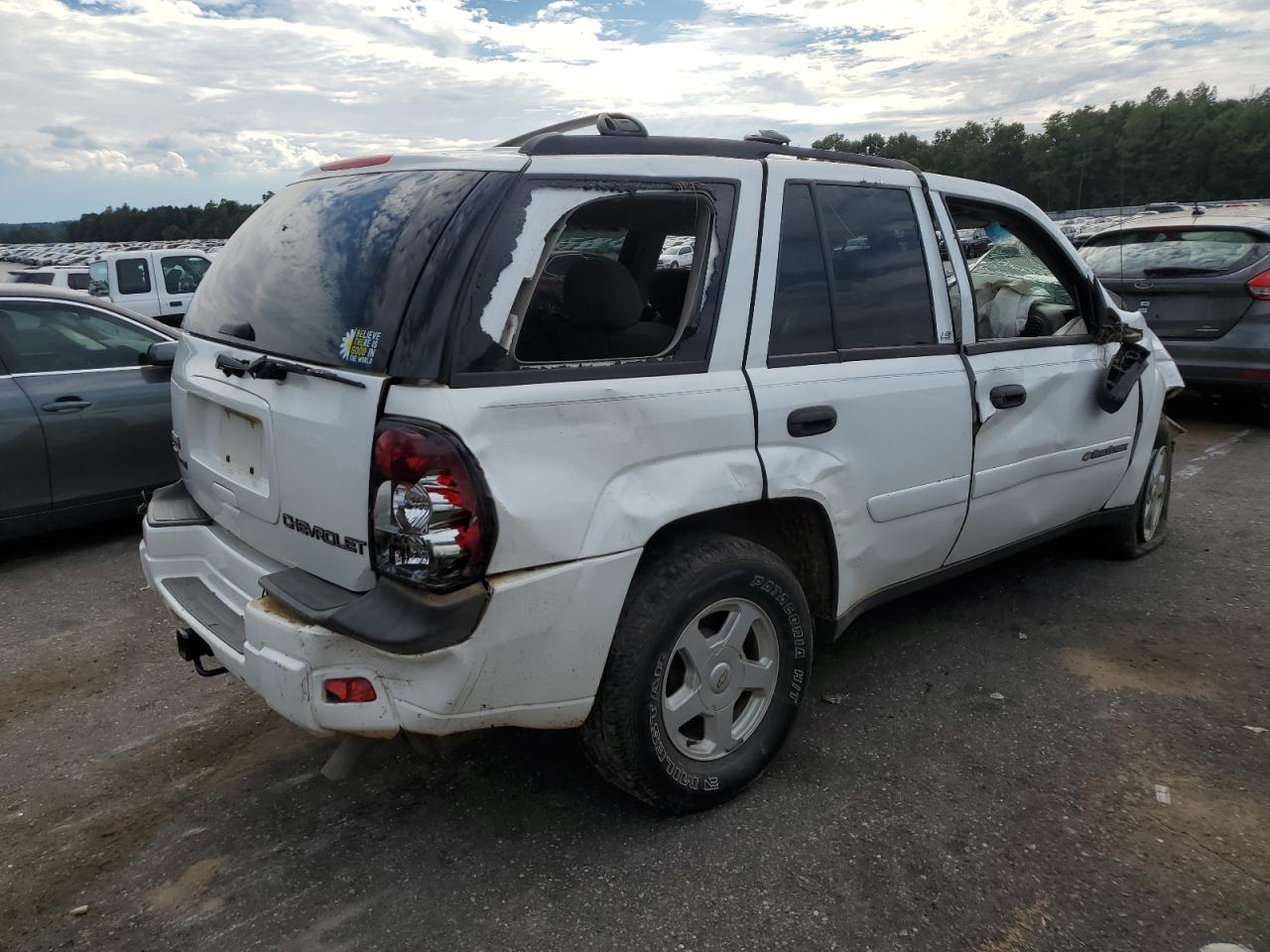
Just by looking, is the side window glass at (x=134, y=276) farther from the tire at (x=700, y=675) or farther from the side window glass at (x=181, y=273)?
the tire at (x=700, y=675)

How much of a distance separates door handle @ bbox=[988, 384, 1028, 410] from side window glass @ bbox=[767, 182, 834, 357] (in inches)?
32.6

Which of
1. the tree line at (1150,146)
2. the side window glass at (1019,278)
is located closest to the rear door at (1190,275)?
the side window glass at (1019,278)

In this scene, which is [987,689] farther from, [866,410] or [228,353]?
[228,353]

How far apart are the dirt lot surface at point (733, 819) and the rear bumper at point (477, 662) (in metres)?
0.48

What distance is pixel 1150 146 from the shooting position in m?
47.5

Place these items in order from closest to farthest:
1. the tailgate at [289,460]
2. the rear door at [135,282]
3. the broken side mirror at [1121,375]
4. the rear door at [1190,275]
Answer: the tailgate at [289,460]
the broken side mirror at [1121,375]
the rear door at [1190,275]
the rear door at [135,282]

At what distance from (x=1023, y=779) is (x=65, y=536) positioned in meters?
5.31

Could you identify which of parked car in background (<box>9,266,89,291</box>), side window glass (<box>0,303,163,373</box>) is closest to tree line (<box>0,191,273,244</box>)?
parked car in background (<box>9,266,89,291</box>)

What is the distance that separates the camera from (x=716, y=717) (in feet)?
9.09

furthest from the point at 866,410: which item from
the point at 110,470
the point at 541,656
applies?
the point at 110,470

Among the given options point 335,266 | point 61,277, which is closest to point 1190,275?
point 335,266

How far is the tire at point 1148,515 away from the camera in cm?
464

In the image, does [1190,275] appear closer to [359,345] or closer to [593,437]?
[593,437]

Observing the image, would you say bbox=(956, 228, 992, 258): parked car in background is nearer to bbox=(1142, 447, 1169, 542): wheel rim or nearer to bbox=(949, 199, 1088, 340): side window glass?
Answer: bbox=(949, 199, 1088, 340): side window glass
